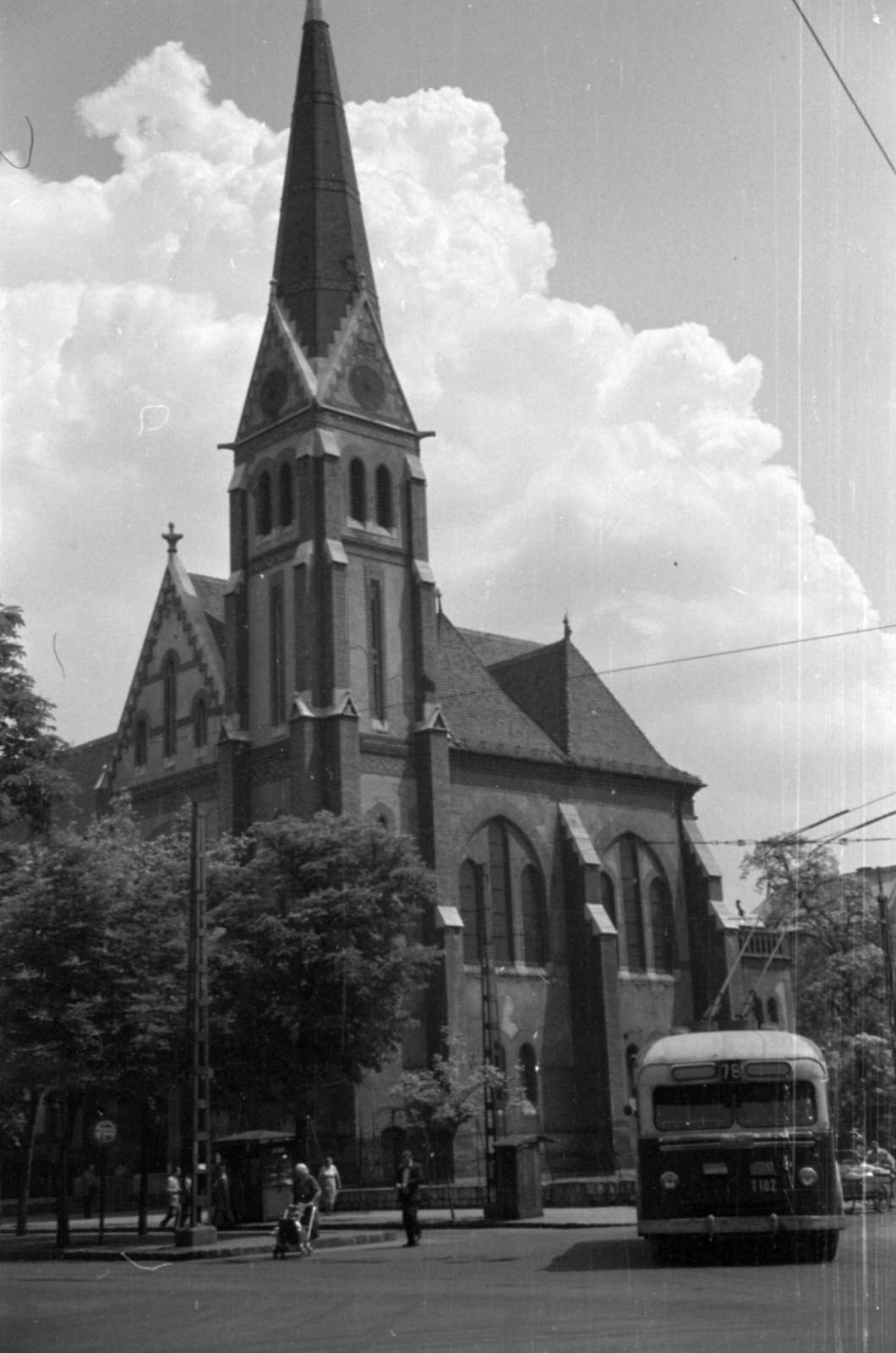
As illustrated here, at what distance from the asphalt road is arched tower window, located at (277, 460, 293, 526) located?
3035cm

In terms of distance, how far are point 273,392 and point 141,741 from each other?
39.2ft

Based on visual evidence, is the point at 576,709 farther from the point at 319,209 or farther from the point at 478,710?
the point at 319,209

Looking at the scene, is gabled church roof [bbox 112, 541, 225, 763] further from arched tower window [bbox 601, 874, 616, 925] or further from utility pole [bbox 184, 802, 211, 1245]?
utility pole [bbox 184, 802, 211, 1245]

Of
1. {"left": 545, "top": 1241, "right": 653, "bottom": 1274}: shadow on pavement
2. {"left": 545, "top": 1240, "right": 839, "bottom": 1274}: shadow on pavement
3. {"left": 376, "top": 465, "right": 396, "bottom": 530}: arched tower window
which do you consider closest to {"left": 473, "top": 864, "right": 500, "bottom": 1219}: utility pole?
{"left": 545, "top": 1241, "right": 653, "bottom": 1274}: shadow on pavement

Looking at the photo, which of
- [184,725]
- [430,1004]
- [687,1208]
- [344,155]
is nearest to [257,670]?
[184,725]

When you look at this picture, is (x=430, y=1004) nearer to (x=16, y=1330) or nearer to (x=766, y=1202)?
(x=766, y=1202)

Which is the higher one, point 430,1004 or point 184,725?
point 184,725

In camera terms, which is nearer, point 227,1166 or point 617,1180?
point 227,1166

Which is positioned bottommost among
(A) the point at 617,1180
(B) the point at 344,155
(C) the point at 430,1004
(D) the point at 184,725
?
(A) the point at 617,1180

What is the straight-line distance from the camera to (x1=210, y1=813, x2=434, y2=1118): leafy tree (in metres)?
38.5

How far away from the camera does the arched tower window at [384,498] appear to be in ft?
170

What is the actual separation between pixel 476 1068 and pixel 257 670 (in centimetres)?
1319

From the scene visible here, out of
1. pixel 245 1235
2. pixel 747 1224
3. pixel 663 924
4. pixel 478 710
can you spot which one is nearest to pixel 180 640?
pixel 478 710

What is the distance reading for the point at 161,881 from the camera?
33531 millimetres
